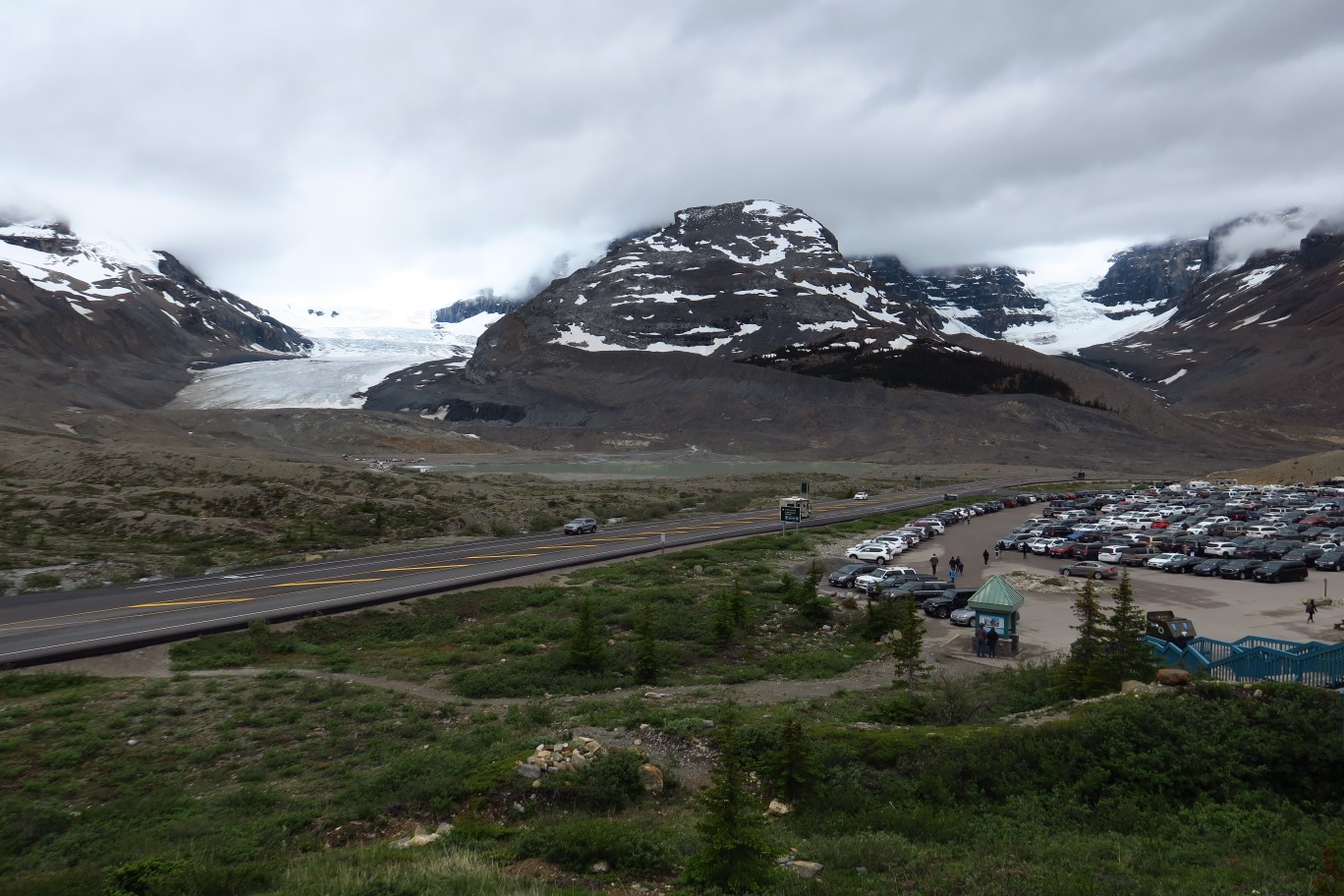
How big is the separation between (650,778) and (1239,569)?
4547cm

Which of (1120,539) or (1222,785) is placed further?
(1120,539)

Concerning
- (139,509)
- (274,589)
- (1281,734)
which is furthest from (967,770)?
(139,509)

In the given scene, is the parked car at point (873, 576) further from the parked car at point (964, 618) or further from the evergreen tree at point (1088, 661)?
the evergreen tree at point (1088, 661)

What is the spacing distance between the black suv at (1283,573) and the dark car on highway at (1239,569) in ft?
2.26

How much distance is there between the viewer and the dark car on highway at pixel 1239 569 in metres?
44.8

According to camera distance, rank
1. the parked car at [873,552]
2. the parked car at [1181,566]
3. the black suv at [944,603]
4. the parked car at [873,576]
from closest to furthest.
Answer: the black suv at [944,603] → the parked car at [873,576] → the parked car at [1181,566] → the parked car at [873,552]

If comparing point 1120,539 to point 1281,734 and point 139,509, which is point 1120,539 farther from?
point 139,509

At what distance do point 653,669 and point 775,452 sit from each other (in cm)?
15266

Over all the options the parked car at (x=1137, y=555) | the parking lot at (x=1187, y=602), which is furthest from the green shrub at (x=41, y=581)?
the parked car at (x=1137, y=555)

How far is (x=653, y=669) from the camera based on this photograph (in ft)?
78.3

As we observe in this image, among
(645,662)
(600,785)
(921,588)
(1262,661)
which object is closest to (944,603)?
(921,588)

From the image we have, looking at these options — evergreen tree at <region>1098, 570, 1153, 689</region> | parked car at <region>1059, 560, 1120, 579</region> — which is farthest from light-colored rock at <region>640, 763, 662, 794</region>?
parked car at <region>1059, 560, 1120, 579</region>

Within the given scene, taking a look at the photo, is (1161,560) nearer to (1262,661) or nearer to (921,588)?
(921,588)

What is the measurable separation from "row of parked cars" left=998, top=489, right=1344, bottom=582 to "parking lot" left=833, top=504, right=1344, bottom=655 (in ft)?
3.83
